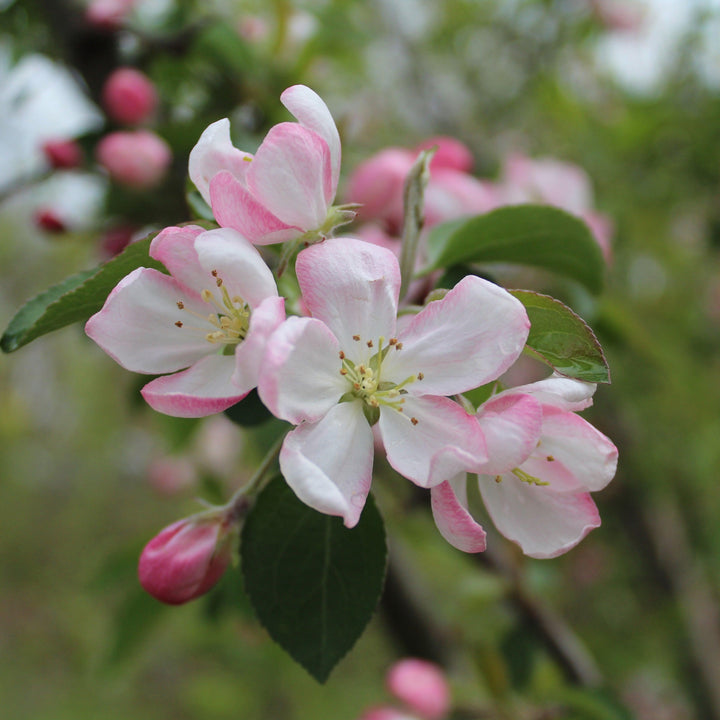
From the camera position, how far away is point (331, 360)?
443mm

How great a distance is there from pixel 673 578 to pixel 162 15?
173 centimetres

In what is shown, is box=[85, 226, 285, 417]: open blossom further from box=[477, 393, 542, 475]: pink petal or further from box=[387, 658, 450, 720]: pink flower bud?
box=[387, 658, 450, 720]: pink flower bud

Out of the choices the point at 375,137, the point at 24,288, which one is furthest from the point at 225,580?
the point at 24,288

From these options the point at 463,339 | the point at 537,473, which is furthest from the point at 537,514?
the point at 463,339

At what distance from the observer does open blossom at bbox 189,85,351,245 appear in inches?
17.1

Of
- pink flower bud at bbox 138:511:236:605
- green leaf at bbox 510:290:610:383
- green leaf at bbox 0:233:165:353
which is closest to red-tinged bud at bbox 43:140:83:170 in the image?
green leaf at bbox 0:233:165:353

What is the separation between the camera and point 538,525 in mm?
472

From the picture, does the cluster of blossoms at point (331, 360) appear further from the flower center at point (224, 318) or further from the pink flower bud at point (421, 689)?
the pink flower bud at point (421, 689)

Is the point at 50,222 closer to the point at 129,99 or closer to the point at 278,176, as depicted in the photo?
the point at 129,99

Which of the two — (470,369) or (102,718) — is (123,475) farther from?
(470,369)

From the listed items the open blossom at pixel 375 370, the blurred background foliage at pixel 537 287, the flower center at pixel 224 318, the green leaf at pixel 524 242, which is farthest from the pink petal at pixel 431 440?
the blurred background foliage at pixel 537 287

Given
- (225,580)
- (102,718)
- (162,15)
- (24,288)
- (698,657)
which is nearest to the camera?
(225,580)

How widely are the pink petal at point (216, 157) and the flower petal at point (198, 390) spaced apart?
117 mm

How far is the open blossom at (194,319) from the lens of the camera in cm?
40
